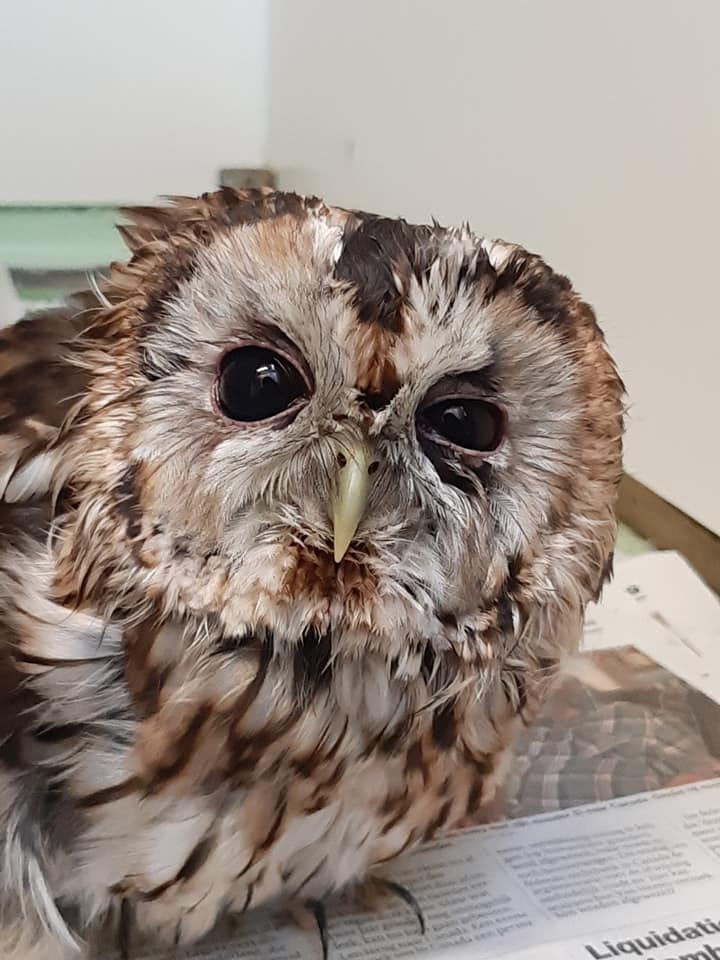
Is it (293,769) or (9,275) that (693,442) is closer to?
(293,769)

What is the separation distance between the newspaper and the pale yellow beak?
33 cm

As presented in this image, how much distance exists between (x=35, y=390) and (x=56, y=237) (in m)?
1.51

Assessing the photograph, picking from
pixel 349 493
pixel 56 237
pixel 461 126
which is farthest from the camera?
pixel 56 237

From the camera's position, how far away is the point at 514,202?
1.49m

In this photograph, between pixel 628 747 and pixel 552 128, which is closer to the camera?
pixel 628 747

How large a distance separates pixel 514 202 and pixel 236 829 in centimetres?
101

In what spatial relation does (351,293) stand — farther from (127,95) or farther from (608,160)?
(127,95)

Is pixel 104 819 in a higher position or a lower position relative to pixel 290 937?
higher

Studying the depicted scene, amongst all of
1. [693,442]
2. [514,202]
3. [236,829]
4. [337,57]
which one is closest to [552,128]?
[514,202]

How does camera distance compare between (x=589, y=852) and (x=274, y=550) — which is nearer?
(x=274, y=550)

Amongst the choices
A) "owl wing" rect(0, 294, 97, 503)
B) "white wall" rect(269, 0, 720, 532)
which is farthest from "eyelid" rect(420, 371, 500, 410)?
"white wall" rect(269, 0, 720, 532)

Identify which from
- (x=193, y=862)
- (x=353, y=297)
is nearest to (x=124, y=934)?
(x=193, y=862)

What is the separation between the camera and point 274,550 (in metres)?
0.62

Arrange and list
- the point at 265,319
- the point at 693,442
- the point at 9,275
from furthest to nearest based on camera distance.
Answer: the point at 9,275 < the point at 693,442 < the point at 265,319
